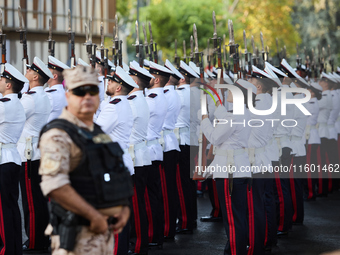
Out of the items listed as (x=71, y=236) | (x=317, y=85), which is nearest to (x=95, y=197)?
(x=71, y=236)

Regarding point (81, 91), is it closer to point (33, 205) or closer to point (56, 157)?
point (56, 157)

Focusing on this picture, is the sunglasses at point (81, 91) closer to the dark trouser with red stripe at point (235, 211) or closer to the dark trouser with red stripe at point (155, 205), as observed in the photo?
the dark trouser with red stripe at point (235, 211)

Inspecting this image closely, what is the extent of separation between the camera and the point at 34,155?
642 centimetres

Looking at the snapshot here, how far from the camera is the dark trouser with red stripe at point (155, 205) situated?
6793 millimetres

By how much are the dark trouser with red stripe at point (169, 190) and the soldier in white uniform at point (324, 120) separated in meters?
3.67

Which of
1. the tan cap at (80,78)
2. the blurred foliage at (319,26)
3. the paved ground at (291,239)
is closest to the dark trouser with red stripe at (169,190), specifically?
the paved ground at (291,239)

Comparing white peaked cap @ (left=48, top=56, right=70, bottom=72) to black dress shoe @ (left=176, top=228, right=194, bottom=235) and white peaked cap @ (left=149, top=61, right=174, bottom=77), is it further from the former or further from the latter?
black dress shoe @ (left=176, top=228, right=194, bottom=235)

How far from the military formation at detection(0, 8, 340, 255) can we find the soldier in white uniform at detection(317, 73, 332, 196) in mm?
1253

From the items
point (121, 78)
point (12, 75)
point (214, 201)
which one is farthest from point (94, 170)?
point (214, 201)

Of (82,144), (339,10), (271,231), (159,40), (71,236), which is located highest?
(339,10)

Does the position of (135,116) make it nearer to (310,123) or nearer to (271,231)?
(271,231)

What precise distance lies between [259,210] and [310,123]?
138 inches

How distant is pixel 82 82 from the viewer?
11.5 ft

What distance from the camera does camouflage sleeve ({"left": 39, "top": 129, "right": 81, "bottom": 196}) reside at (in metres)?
3.31
